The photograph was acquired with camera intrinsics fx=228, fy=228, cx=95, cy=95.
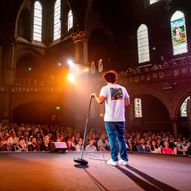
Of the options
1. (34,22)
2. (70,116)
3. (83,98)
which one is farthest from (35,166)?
(34,22)

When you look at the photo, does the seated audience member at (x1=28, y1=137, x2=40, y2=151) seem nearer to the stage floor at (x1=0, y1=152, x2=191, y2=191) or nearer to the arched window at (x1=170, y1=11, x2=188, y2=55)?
the stage floor at (x1=0, y1=152, x2=191, y2=191)

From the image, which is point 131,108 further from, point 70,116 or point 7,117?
point 7,117

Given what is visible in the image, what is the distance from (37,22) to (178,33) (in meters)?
17.9

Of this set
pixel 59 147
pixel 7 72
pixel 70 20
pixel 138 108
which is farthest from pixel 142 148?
pixel 70 20

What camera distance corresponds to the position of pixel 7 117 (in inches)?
914

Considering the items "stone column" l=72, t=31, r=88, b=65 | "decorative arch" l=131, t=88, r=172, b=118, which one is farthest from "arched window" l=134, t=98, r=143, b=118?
"stone column" l=72, t=31, r=88, b=65

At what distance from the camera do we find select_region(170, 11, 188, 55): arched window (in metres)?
20.4

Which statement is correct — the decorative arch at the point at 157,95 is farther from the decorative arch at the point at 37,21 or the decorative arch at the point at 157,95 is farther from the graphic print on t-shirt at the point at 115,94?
the decorative arch at the point at 37,21

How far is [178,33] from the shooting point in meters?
20.9

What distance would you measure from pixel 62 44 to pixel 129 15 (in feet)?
28.4

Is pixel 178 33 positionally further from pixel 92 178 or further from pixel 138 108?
pixel 92 178

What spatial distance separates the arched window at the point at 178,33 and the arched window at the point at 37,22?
16730mm

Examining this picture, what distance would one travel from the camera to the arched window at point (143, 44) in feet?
76.4

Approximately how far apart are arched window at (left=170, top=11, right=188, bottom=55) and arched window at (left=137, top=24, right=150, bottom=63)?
2.84m
